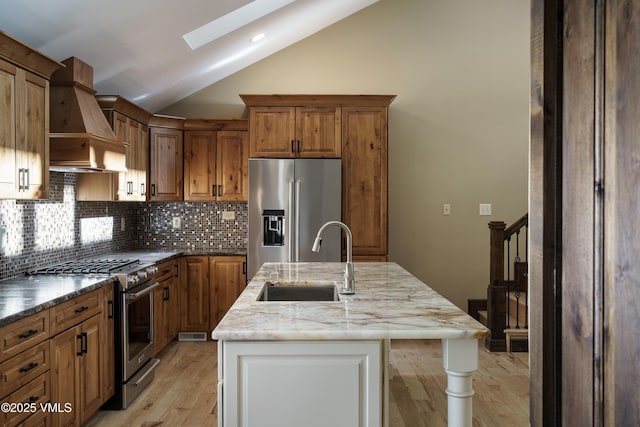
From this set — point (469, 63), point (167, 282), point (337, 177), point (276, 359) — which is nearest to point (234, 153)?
point (337, 177)

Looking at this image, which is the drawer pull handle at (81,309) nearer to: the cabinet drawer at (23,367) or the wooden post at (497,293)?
the cabinet drawer at (23,367)

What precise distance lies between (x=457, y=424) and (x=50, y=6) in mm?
2701

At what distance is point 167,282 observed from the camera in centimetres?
433

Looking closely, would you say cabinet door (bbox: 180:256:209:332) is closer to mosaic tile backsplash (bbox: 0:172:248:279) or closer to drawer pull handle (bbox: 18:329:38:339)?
mosaic tile backsplash (bbox: 0:172:248:279)

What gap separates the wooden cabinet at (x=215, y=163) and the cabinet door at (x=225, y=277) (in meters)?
0.62

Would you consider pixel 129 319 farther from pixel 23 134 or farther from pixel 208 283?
pixel 208 283

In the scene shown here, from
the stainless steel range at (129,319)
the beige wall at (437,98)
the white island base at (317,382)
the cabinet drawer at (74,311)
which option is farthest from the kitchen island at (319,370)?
the beige wall at (437,98)

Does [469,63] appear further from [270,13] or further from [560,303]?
[560,303]

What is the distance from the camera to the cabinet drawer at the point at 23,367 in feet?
6.61

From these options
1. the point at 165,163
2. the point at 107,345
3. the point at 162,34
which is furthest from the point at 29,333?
the point at 165,163

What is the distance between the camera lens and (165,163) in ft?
15.8

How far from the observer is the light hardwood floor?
9.82 feet

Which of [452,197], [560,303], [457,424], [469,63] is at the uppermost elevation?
[469,63]

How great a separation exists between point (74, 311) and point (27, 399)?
1.71 ft
